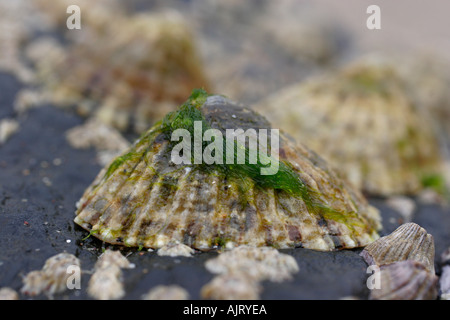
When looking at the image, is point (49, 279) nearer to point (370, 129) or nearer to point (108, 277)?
point (108, 277)

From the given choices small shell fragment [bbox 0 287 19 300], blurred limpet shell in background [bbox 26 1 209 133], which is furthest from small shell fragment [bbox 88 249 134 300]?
blurred limpet shell in background [bbox 26 1 209 133]

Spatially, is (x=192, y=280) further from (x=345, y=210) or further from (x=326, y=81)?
(x=326, y=81)

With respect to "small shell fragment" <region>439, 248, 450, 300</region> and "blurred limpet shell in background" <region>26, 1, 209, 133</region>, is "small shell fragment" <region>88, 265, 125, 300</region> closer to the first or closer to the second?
"small shell fragment" <region>439, 248, 450, 300</region>

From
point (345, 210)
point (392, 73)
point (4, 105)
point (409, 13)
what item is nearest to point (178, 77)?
point (4, 105)

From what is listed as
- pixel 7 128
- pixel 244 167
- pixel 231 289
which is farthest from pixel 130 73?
pixel 231 289

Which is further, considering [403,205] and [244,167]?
[403,205]
